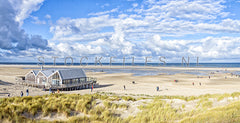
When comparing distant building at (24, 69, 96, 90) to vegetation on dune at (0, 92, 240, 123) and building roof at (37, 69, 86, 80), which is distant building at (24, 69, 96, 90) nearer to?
building roof at (37, 69, 86, 80)

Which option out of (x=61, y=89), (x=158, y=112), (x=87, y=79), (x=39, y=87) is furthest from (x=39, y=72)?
(x=158, y=112)

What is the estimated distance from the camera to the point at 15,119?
33.3 feet

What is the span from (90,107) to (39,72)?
35.0m

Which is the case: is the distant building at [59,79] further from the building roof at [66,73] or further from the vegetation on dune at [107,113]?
the vegetation on dune at [107,113]

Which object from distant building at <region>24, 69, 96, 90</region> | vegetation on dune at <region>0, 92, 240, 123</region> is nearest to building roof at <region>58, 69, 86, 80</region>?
distant building at <region>24, 69, 96, 90</region>

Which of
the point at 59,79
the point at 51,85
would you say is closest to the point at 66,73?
the point at 59,79

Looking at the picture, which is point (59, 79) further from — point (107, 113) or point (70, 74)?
point (107, 113)

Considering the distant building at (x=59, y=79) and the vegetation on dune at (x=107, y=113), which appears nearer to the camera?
the vegetation on dune at (x=107, y=113)

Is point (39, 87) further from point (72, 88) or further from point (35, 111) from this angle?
point (35, 111)

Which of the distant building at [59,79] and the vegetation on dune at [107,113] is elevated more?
the vegetation on dune at [107,113]

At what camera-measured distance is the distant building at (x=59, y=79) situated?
39719 mm

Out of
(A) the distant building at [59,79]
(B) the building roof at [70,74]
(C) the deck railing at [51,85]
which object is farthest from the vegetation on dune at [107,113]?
(B) the building roof at [70,74]

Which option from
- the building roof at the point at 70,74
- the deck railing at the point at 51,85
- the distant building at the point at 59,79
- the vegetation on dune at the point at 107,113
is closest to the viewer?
the vegetation on dune at the point at 107,113

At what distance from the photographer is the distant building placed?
130ft
